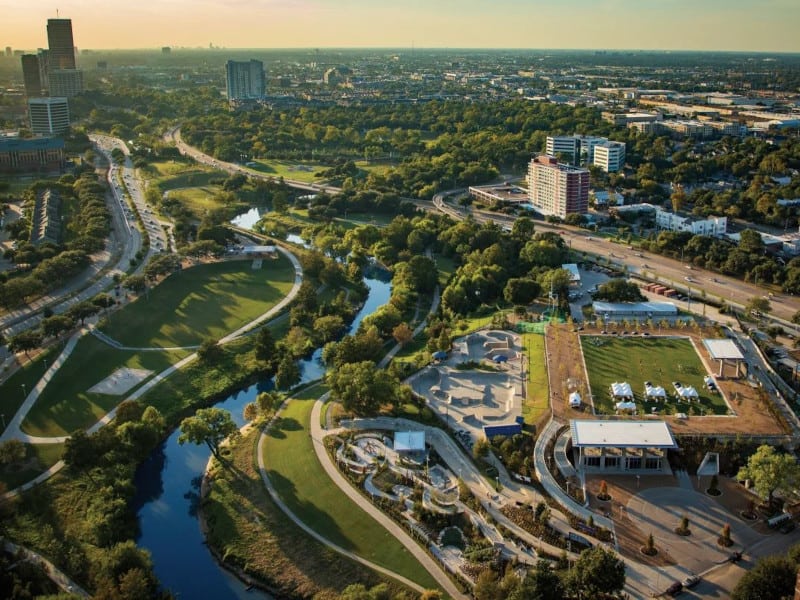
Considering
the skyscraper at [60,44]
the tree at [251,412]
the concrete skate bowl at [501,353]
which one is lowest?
the tree at [251,412]

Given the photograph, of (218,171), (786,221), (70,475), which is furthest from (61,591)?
(218,171)

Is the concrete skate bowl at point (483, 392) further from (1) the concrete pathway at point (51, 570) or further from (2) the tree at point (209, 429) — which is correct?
(1) the concrete pathway at point (51, 570)

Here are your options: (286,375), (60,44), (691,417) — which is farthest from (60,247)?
(60,44)

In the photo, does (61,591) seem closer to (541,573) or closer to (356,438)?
(356,438)

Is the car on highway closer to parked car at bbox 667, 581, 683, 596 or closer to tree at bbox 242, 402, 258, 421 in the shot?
parked car at bbox 667, 581, 683, 596

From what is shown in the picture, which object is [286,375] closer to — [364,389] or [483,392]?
[364,389]

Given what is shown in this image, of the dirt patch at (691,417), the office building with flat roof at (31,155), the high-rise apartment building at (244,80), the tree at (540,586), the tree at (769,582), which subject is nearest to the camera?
the tree at (769,582)

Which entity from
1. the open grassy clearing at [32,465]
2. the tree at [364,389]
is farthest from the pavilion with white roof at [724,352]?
the open grassy clearing at [32,465]
